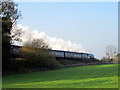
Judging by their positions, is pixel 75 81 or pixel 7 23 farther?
pixel 7 23

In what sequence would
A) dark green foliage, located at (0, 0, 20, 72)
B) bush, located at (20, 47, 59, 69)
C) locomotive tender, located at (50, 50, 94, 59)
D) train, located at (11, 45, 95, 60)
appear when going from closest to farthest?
dark green foliage, located at (0, 0, 20, 72)
bush, located at (20, 47, 59, 69)
train, located at (11, 45, 95, 60)
locomotive tender, located at (50, 50, 94, 59)

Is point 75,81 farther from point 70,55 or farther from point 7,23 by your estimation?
point 70,55

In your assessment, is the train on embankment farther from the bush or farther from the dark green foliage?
the dark green foliage

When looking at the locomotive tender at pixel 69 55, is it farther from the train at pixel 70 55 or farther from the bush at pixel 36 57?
the bush at pixel 36 57

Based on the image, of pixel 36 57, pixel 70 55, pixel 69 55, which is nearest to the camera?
pixel 36 57

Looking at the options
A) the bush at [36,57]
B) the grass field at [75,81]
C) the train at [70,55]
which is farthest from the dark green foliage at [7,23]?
the train at [70,55]

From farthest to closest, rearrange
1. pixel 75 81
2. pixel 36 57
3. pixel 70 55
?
pixel 70 55 < pixel 36 57 < pixel 75 81

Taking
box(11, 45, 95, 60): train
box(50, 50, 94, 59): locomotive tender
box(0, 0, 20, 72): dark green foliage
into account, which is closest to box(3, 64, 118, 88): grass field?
box(0, 0, 20, 72): dark green foliage

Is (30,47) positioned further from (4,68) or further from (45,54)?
(4,68)

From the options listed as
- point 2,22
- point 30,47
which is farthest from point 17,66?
point 2,22

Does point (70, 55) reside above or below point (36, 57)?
below

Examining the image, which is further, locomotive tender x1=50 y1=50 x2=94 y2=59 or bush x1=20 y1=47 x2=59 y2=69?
locomotive tender x1=50 y1=50 x2=94 y2=59

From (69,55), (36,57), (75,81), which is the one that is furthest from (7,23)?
(69,55)

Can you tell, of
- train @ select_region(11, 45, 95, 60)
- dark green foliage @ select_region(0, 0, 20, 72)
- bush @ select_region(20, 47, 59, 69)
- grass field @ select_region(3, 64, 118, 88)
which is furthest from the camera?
train @ select_region(11, 45, 95, 60)
